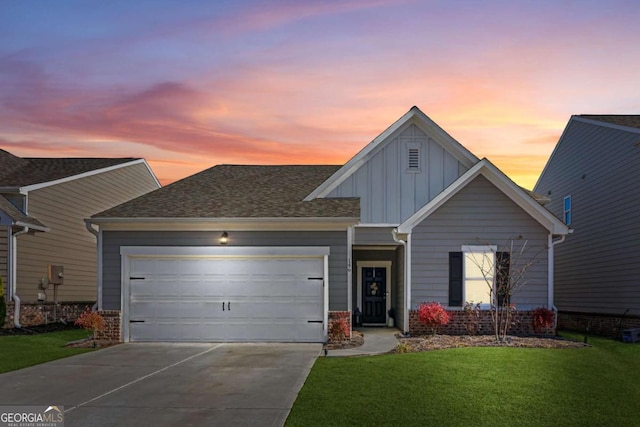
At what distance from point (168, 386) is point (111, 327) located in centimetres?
758

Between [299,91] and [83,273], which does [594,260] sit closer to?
[299,91]

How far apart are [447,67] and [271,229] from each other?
6498mm

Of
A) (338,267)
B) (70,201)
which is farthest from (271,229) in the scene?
(70,201)

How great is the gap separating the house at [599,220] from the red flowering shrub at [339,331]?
335 inches

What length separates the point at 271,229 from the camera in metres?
19.3

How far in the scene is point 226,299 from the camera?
1936 cm

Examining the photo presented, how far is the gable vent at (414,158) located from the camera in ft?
74.6

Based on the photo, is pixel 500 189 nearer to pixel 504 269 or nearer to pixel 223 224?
pixel 504 269

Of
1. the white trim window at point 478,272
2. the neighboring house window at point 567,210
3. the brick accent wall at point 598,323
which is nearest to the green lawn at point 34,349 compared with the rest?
the white trim window at point 478,272

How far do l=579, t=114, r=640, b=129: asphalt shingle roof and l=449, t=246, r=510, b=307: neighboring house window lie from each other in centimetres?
607

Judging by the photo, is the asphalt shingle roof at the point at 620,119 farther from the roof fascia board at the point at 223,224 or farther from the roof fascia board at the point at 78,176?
the roof fascia board at the point at 78,176

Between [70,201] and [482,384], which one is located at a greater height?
[70,201]

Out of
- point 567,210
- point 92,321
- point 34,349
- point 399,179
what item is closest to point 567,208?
point 567,210

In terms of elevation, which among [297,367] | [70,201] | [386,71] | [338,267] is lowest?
[297,367]
